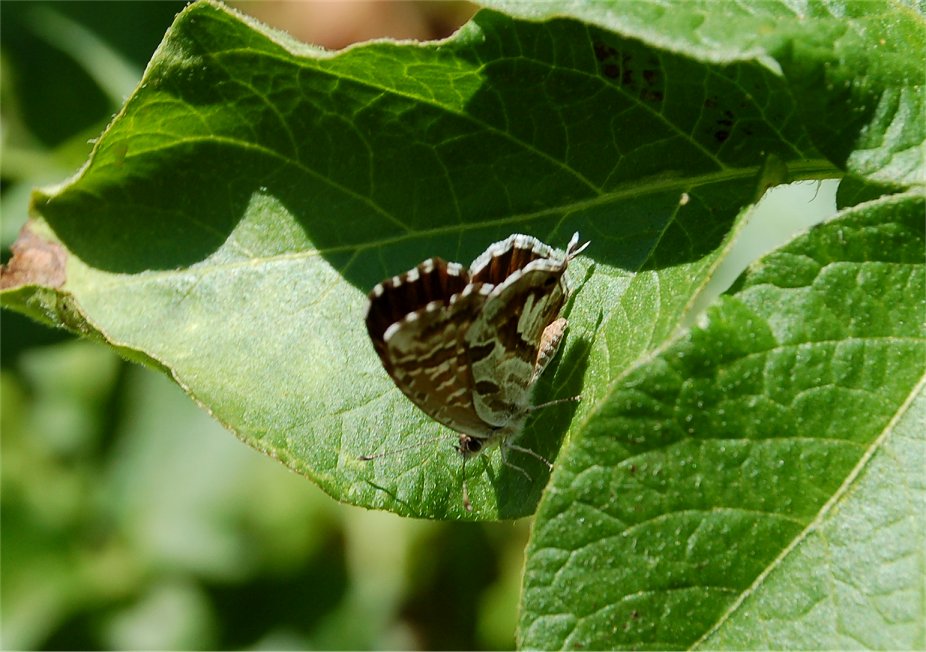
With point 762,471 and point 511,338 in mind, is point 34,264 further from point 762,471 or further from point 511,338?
point 762,471

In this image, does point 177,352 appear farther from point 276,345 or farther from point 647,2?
point 647,2

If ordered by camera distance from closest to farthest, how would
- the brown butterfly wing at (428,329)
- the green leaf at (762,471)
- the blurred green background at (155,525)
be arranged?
the green leaf at (762,471)
the brown butterfly wing at (428,329)
the blurred green background at (155,525)

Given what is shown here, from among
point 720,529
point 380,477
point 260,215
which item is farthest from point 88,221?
point 720,529

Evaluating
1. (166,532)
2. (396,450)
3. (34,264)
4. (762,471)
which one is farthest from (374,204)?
(166,532)

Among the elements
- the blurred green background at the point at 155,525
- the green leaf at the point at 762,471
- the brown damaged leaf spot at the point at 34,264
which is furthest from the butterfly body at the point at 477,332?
the blurred green background at the point at 155,525

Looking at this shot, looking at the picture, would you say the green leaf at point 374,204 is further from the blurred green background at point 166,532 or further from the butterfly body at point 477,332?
the blurred green background at point 166,532

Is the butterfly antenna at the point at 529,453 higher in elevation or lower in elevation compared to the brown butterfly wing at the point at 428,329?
lower

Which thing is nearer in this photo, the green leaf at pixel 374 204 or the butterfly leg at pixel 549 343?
the green leaf at pixel 374 204
